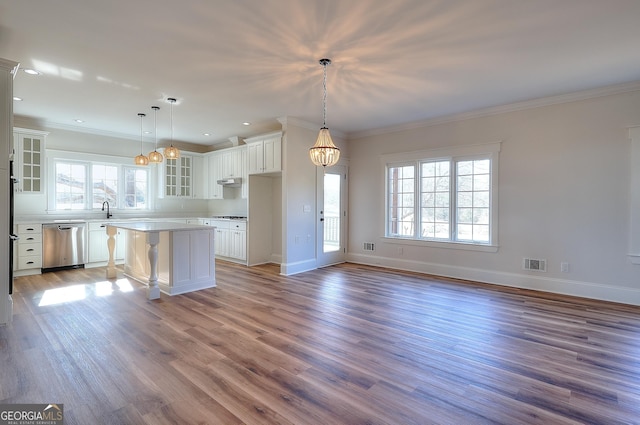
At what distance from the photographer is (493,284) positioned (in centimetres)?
509

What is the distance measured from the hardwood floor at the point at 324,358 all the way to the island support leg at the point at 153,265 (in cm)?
14

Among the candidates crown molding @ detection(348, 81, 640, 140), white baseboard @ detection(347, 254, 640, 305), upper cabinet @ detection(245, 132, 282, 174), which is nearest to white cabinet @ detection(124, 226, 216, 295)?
upper cabinet @ detection(245, 132, 282, 174)

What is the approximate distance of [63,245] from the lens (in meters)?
5.82

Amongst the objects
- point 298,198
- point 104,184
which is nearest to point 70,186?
point 104,184

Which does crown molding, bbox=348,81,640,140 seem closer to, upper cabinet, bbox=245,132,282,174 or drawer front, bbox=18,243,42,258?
upper cabinet, bbox=245,132,282,174

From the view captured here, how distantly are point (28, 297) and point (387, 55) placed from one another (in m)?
5.30

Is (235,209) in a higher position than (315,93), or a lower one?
lower

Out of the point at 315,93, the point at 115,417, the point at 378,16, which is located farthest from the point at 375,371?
the point at 315,93

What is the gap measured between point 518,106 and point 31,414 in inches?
243

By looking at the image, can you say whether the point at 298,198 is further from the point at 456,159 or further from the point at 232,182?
the point at 456,159

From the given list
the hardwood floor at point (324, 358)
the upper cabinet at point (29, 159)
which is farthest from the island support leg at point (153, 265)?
the upper cabinet at point (29, 159)

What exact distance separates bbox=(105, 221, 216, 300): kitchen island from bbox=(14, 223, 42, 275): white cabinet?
1930 millimetres

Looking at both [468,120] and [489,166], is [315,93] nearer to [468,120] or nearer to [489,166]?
[468,120]

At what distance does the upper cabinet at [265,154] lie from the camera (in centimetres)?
594
